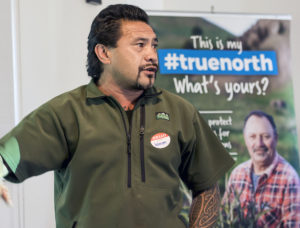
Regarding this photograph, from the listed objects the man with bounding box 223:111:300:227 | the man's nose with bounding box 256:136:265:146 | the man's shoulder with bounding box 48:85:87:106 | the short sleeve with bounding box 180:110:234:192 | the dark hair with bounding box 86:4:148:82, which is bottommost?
the man with bounding box 223:111:300:227

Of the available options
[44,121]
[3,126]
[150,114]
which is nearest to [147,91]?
[150,114]

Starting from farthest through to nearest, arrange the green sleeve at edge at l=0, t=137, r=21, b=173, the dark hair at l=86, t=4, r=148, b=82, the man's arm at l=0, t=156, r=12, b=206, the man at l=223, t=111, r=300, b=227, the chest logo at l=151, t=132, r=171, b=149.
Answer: the man at l=223, t=111, r=300, b=227
the dark hair at l=86, t=4, r=148, b=82
the chest logo at l=151, t=132, r=171, b=149
the green sleeve at edge at l=0, t=137, r=21, b=173
the man's arm at l=0, t=156, r=12, b=206

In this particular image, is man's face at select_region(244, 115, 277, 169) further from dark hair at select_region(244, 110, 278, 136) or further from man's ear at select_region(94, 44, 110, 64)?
man's ear at select_region(94, 44, 110, 64)

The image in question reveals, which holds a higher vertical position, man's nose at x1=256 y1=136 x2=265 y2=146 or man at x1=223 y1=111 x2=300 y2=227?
man's nose at x1=256 y1=136 x2=265 y2=146

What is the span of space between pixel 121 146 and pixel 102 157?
0.22ft

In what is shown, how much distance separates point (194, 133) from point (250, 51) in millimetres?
1659

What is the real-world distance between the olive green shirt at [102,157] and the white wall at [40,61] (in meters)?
1.45

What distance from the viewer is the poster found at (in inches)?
119

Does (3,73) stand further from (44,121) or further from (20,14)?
(44,121)

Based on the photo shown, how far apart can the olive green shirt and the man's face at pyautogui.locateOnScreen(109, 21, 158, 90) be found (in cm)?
7

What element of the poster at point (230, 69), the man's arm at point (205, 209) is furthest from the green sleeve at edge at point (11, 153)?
the poster at point (230, 69)

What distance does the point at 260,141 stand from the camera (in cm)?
301

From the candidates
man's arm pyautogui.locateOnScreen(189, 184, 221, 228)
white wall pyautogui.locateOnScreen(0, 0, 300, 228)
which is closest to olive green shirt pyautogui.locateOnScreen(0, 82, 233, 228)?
man's arm pyautogui.locateOnScreen(189, 184, 221, 228)

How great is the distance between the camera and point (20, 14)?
2.92 metres
